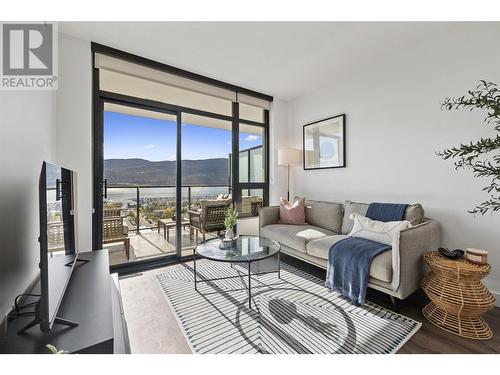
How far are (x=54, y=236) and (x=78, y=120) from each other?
5.93 ft

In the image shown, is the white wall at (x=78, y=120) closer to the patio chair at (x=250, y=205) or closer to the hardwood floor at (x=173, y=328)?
the hardwood floor at (x=173, y=328)

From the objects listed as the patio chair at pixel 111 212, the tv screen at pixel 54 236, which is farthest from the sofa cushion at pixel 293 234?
the tv screen at pixel 54 236

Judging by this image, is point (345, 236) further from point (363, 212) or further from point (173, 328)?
point (173, 328)

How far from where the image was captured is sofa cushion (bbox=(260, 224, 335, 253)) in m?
2.62

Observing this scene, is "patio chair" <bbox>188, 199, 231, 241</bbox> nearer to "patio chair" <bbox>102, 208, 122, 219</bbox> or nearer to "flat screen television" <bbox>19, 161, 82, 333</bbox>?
"patio chair" <bbox>102, 208, 122, 219</bbox>

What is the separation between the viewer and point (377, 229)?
225 cm

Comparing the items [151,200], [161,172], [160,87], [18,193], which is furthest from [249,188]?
[18,193]

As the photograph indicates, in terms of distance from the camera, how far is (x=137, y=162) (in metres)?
3.04

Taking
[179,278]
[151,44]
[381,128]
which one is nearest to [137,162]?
[151,44]

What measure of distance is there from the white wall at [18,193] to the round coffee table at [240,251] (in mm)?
1192

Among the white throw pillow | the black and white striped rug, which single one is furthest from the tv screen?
the white throw pillow

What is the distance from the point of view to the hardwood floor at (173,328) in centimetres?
147

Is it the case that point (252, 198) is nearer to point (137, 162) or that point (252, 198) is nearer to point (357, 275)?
point (137, 162)

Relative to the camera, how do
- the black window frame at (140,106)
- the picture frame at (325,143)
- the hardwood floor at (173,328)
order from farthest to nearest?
1. the picture frame at (325,143)
2. the black window frame at (140,106)
3. the hardwood floor at (173,328)
